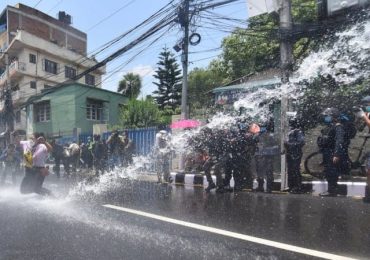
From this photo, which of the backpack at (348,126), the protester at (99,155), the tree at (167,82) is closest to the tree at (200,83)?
the tree at (167,82)

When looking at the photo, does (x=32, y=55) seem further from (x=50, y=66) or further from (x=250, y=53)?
(x=250, y=53)

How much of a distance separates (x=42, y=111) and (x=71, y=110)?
A: 4543mm

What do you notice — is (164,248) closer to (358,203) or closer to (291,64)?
(358,203)

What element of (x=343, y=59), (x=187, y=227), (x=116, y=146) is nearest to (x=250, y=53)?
(x=116, y=146)

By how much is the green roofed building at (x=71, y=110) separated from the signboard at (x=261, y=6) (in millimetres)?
24284

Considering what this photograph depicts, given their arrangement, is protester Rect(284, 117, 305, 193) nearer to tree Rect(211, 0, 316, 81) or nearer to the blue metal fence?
the blue metal fence

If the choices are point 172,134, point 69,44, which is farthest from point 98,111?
point 172,134

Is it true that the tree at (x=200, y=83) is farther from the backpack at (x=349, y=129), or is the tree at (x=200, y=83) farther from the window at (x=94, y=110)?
the backpack at (x=349, y=129)

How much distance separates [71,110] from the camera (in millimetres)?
33875

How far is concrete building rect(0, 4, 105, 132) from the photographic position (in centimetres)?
3862

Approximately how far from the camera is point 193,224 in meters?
5.89

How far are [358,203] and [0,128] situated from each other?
42771 mm

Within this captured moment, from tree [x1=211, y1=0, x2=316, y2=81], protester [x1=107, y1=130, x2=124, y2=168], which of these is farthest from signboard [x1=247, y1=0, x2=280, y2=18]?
tree [x1=211, y1=0, x2=316, y2=81]

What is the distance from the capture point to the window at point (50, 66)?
4106 cm
